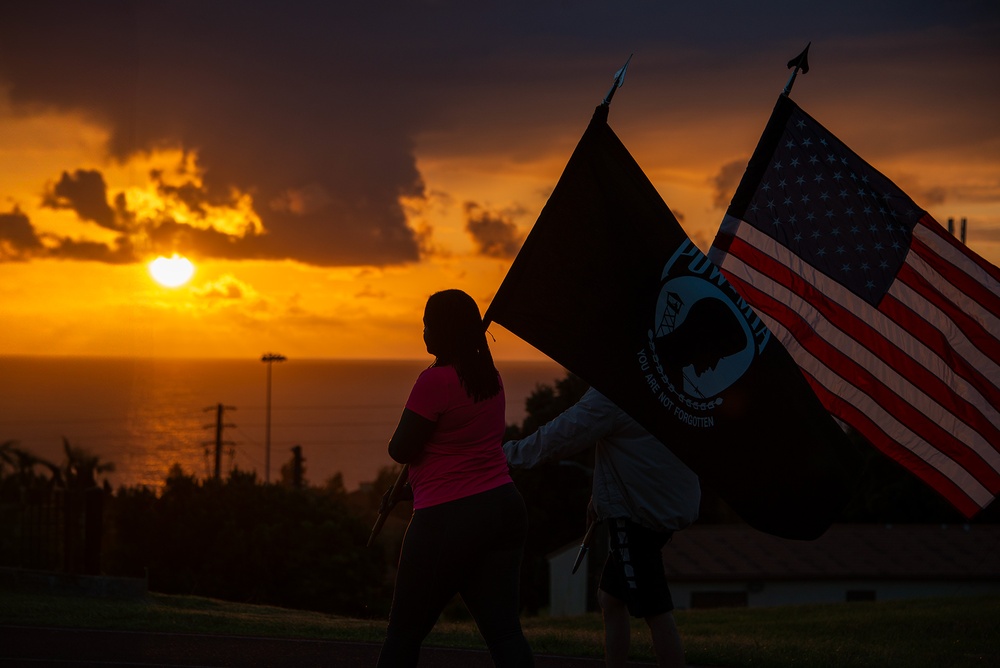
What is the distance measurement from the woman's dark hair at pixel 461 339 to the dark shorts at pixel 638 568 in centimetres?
123

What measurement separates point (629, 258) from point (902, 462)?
266 cm

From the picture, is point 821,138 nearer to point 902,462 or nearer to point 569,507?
point 902,462

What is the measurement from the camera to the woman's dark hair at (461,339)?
183 inches

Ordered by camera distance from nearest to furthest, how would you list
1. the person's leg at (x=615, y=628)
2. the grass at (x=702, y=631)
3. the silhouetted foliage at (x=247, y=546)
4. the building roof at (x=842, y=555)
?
the person's leg at (x=615, y=628) < the grass at (x=702, y=631) < the silhouetted foliage at (x=247, y=546) < the building roof at (x=842, y=555)

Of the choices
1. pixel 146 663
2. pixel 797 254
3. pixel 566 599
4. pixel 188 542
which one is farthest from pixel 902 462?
pixel 566 599

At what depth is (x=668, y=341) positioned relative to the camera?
543cm

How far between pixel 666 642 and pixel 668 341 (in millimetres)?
1426

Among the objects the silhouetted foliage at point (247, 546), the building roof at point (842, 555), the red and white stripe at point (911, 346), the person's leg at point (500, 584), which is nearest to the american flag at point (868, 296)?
the red and white stripe at point (911, 346)

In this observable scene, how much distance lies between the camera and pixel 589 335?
212 inches

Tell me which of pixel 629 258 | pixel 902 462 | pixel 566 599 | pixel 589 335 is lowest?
pixel 566 599

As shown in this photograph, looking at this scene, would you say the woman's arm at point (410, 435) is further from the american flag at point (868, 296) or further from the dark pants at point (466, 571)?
the american flag at point (868, 296)

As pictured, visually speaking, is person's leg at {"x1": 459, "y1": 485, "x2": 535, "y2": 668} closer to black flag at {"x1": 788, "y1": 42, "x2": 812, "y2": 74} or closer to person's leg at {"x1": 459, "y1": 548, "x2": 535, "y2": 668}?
person's leg at {"x1": 459, "y1": 548, "x2": 535, "y2": 668}

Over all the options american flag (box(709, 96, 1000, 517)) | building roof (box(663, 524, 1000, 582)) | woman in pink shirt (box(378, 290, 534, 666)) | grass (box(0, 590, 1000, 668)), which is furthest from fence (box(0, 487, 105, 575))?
building roof (box(663, 524, 1000, 582))

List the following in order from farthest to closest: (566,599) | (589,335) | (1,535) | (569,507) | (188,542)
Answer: (569,507), (566,599), (188,542), (1,535), (589,335)
